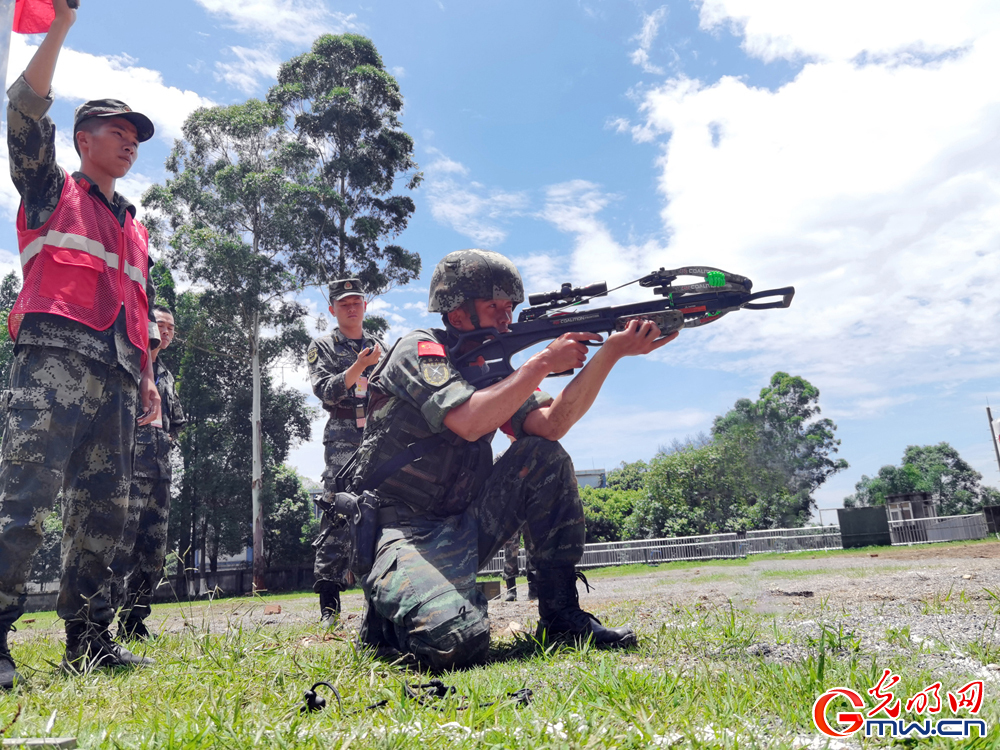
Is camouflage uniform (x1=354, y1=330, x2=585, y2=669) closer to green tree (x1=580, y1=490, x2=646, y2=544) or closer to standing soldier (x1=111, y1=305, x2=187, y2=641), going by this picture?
standing soldier (x1=111, y1=305, x2=187, y2=641)

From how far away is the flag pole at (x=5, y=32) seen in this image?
78.2 inches

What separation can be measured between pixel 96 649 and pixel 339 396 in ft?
7.76

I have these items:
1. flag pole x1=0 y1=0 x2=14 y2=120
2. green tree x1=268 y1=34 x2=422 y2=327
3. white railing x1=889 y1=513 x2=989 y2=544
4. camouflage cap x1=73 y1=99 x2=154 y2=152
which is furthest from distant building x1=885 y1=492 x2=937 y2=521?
flag pole x1=0 y1=0 x2=14 y2=120

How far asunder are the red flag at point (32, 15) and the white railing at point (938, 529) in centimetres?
2733

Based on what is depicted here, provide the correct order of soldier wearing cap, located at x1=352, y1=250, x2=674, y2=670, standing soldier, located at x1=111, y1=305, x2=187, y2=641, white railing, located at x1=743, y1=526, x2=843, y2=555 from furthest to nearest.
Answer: white railing, located at x1=743, y1=526, x2=843, y2=555
standing soldier, located at x1=111, y1=305, x2=187, y2=641
soldier wearing cap, located at x1=352, y1=250, x2=674, y2=670

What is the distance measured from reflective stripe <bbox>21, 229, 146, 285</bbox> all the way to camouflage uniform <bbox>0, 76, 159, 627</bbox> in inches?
3.4

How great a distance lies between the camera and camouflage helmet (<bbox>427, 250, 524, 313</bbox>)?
11.5ft

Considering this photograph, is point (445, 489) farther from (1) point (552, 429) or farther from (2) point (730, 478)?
(2) point (730, 478)

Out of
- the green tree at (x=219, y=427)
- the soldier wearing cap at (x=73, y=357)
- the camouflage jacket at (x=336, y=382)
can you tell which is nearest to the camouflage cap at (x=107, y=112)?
the soldier wearing cap at (x=73, y=357)

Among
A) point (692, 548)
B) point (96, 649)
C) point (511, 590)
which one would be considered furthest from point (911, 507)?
point (96, 649)

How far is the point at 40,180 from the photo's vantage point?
9.52 feet

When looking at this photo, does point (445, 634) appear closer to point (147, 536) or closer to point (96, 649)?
point (96, 649)

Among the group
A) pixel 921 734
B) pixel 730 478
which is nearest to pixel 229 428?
pixel 730 478

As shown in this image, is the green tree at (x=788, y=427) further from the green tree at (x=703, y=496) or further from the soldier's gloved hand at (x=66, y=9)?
the soldier's gloved hand at (x=66, y=9)
